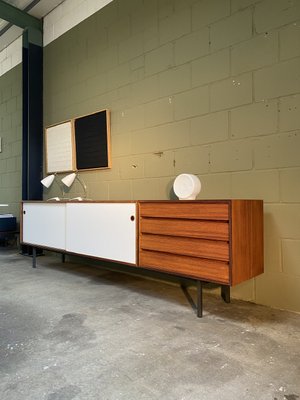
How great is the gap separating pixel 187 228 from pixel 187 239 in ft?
0.22

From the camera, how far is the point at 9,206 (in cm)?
435

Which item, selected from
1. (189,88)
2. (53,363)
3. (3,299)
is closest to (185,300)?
(53,363)

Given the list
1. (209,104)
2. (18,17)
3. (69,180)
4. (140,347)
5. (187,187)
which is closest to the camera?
(140,347)

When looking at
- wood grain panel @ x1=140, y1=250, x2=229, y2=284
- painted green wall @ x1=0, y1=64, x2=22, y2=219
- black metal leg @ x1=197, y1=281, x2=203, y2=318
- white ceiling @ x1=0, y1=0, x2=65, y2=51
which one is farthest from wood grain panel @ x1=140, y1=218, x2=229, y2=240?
white ceiling @ x1=0, y1=0, x2=65, y2=51

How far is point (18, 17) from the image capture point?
3641 mm

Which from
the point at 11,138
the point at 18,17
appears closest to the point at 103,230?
the point at 11,138

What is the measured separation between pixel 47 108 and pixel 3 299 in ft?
8.42

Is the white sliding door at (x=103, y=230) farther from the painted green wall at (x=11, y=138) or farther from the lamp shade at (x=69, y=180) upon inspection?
the painted green wall at (x=11, y=138)

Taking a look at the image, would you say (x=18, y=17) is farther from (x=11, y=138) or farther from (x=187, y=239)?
(x=187, y=239)

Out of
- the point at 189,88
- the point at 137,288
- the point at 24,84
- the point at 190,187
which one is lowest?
the point at 137,288

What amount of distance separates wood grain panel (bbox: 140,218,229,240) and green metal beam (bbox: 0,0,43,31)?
3.27 metres

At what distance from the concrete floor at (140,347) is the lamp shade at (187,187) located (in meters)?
0.72

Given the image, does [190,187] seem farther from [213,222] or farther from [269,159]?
[269,159]

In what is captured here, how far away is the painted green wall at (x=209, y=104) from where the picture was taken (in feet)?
6.09
